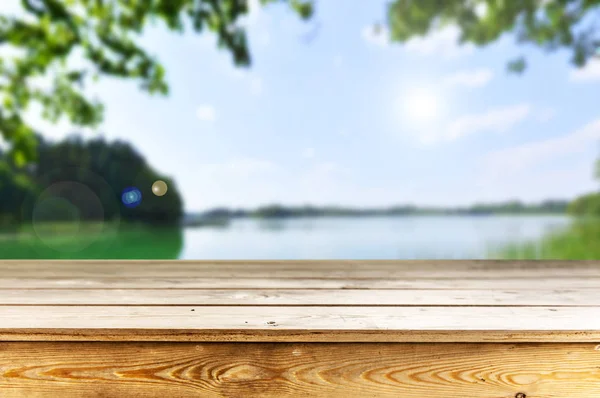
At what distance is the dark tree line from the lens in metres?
8.72

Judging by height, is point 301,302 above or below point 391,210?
below

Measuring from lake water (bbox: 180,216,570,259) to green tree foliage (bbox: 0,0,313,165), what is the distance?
201 centimetres

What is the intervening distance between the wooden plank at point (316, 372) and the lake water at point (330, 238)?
349cm

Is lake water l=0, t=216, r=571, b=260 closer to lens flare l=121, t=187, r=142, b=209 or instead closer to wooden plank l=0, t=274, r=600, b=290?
lens flare l=121, t=187, r=142, b=209

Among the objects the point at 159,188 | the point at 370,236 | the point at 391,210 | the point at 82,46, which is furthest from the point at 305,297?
the point at 159,188

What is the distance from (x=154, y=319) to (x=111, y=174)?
973 centimetres

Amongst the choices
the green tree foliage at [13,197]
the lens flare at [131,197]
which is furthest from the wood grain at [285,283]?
the lens flare at [131,197]

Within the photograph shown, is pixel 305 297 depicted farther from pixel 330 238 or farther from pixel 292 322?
pixel 330 238

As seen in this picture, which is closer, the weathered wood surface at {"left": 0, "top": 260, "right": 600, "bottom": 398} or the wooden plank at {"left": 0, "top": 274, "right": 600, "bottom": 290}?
the weathered wood surface at {"left": 0, "top": 260, "right": 600, "bottom": 398}

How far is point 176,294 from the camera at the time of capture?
978 millimetres

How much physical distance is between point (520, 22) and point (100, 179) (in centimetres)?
912

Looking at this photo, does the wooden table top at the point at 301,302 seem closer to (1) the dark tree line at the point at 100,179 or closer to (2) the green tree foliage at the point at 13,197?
(1) the dark tree line at the point at 100,179

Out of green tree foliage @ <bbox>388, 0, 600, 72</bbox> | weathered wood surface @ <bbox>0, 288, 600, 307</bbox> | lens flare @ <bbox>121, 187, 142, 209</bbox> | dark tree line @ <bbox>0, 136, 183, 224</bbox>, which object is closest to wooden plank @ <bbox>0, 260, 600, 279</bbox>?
weathered wood surface @ <bbox>0, 288, 600, 307</bbox>

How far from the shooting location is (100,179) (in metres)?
9.95
